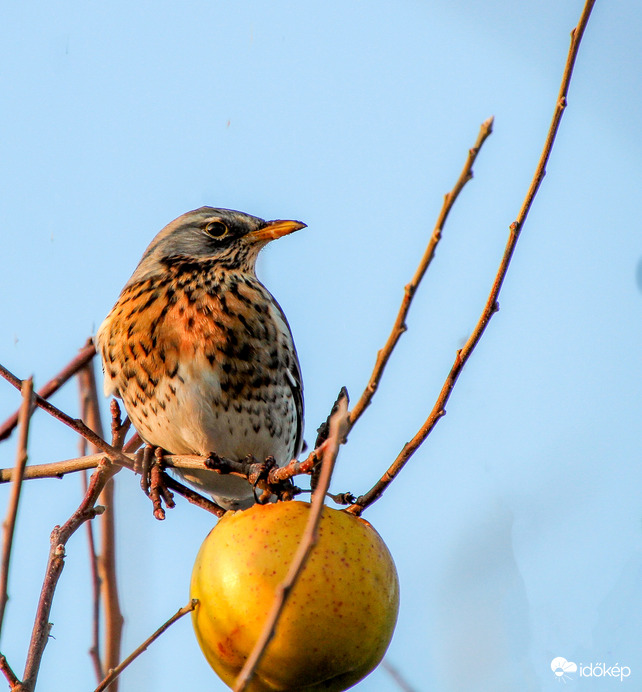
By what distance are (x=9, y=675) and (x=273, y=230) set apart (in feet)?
11.3

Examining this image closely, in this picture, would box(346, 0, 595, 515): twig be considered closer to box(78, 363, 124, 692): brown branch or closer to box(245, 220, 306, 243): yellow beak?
box(78, 363, 124, 692): brown branch

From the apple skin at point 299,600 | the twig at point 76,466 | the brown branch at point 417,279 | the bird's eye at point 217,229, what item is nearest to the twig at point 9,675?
the apple skin at point 299,600

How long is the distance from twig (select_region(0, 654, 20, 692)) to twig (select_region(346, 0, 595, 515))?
1.23 metres

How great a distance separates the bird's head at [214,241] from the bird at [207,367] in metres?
0.15

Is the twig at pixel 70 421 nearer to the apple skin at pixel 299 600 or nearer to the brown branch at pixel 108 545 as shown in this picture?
the brown branch at pixel 108 545

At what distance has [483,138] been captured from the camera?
85.9 inches

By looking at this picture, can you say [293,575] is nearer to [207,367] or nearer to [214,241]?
[207,367]

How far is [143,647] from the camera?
8.37 ft

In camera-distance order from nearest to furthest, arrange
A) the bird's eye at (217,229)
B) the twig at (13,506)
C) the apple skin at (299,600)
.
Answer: the twig at (13,506)
the apple skin at (299,600)
the bird's eye at (217,229)

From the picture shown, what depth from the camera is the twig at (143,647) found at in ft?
8.30

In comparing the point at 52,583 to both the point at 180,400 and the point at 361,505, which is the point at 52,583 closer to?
the point at 361,505

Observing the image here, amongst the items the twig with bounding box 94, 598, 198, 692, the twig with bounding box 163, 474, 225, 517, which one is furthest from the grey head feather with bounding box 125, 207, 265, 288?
the twig with bounding box 94, 598, 198, 692

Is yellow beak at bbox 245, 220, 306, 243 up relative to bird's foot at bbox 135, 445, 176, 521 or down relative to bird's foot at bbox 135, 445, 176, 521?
up

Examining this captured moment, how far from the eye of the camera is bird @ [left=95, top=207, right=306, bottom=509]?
15.0ft
